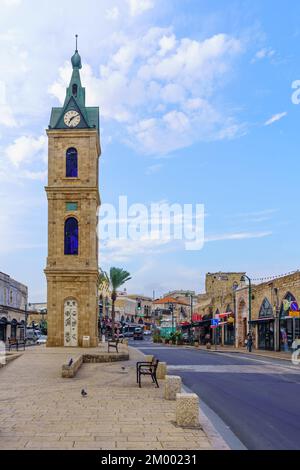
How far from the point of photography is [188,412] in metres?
10.5

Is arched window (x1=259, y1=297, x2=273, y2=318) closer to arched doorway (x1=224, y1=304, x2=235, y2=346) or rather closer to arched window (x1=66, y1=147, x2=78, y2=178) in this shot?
arched doorway (x1=224, y1=304, x2=235, y2=346)

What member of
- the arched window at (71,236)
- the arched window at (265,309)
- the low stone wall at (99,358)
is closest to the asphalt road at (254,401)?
the low stone wall at (99,358)

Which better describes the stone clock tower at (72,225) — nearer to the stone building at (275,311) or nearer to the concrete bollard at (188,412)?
the stone building at (275,311)

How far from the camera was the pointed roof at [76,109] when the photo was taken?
44.1m

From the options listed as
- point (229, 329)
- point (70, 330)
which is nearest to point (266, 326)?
point (229, 329)

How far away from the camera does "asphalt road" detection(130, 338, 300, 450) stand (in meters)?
10.3

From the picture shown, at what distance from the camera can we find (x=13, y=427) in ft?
33.8

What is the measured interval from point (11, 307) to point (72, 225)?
105 ft

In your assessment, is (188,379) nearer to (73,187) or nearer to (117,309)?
(73,187)

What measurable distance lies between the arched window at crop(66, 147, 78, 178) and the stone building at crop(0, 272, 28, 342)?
22268mm

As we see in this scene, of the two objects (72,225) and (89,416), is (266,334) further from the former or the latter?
(89,416)

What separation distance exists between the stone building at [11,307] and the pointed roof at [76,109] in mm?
24059

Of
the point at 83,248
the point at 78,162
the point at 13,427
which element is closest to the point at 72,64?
the point at 78,162
